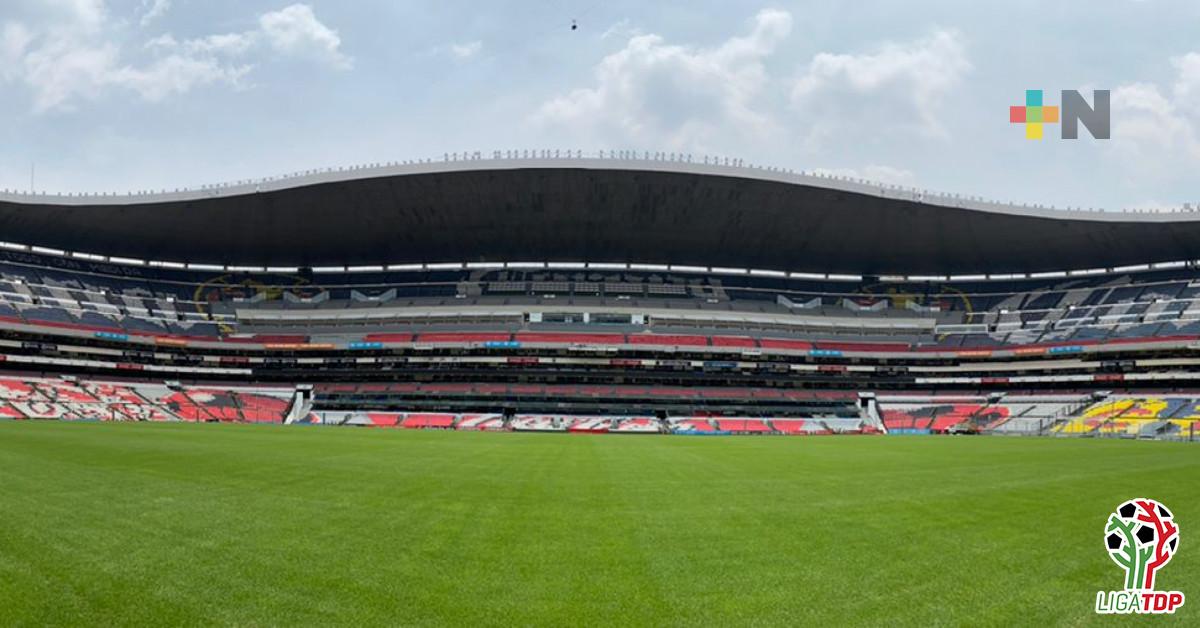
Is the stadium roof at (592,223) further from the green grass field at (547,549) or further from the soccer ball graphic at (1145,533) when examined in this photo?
the soccer ball graphic at (1145,533)

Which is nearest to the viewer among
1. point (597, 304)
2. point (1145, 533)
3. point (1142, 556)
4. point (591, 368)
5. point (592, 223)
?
point (1145, 533)

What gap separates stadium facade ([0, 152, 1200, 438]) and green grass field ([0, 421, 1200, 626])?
40.4 m

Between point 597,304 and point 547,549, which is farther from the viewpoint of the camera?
point 597,304

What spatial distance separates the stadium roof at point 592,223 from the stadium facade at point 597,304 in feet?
0.94

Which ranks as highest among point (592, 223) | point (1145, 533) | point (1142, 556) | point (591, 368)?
point (592, 223)

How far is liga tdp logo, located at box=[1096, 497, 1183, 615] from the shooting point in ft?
13.9

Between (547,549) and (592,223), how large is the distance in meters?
54.2

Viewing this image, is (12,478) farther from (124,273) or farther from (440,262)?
(124,273)

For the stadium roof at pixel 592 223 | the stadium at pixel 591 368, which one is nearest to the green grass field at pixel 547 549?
the stadium at pixel 591 368

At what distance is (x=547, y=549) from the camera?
6234mm

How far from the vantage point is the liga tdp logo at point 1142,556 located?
423cm

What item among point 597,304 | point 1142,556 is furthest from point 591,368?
point 1142,556

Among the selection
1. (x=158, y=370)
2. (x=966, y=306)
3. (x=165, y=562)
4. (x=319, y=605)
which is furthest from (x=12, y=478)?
(x=966, y=306)

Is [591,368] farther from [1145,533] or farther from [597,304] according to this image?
[1145,533]
